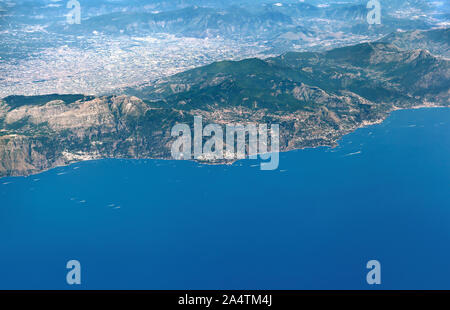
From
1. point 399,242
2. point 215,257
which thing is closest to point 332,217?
point 399,242

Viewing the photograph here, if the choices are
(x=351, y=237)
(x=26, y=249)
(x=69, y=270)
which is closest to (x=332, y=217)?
(x=351, y=237)

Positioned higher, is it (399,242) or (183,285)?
(399,242)
